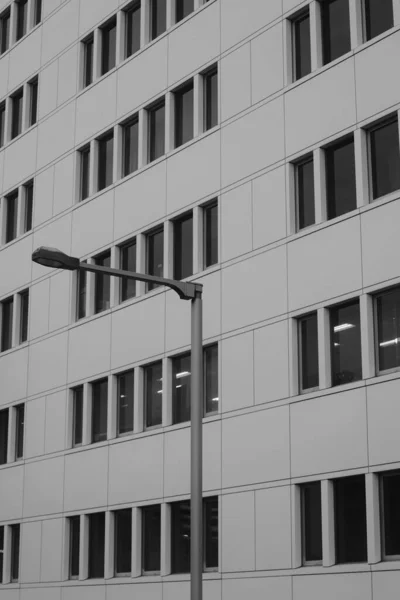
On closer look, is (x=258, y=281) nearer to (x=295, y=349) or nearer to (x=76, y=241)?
(x=295, y=349)

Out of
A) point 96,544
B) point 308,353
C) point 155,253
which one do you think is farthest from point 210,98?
point 96,544

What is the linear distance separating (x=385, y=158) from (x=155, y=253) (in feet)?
28.7

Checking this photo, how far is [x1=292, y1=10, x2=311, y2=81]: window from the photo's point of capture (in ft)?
85.1

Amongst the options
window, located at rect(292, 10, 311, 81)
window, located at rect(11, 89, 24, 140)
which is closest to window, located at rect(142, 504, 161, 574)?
window, located at rect(292, 10, 311, 81)

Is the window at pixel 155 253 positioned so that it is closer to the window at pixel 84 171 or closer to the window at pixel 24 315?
the window at pixel 84 171

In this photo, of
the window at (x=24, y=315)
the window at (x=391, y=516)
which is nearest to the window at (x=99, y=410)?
the window at (x=24, y=315)

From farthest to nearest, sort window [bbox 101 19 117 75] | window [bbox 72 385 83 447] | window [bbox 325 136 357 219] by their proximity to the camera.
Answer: window [bbox 101 19 117 75]
window [bbox 72 385 83 447]
window [bbox 325 136 357 219]

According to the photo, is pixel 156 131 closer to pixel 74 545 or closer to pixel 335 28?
pixel 335 28

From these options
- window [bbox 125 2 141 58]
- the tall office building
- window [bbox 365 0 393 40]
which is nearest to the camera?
the tall office building

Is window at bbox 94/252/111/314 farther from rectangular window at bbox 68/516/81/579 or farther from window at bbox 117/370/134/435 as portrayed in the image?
rectangular window at bbox 68/516/81/579

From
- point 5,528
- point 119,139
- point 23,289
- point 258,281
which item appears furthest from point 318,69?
point 5,528

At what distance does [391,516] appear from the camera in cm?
2141

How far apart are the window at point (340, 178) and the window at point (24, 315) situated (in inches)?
566

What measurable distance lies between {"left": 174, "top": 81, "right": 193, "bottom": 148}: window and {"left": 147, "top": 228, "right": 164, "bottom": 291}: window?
A: 2533 mm
